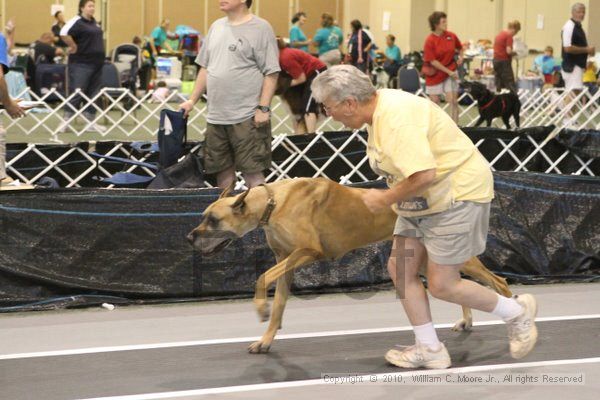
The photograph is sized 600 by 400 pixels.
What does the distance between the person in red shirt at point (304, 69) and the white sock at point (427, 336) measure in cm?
550

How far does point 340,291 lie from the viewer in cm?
539

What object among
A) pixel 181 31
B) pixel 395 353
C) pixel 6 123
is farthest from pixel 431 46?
pixel 181 31

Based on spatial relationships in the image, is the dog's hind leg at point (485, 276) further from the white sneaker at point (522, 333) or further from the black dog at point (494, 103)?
the black dog at point (494, 103)

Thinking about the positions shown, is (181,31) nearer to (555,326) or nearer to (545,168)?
(545,168)

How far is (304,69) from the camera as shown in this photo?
931 centimetres

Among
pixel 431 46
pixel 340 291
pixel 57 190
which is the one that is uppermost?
pixel 431 46

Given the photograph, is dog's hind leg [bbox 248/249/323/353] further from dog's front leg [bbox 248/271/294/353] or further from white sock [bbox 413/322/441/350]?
white sock [bbox 413/322/441/350]

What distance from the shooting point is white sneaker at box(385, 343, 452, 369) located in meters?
3.80

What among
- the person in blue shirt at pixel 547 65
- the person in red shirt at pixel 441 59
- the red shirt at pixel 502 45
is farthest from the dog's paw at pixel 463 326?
the person in blue shirt at pixel 547 65

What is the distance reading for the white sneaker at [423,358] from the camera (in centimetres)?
380

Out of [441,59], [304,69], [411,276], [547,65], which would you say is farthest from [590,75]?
[411,276]

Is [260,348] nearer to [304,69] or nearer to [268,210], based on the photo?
[268,210]

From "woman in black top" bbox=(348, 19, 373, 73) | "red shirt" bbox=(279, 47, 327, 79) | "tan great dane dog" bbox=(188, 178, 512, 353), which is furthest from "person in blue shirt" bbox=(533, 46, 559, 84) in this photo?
"tan great dane dog" bbox=(188, 178, 512, 353)

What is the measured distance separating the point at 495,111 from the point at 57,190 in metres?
7.90
